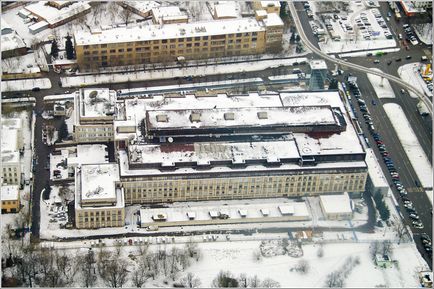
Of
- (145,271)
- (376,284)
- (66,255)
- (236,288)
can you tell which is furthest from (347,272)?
(66,255)

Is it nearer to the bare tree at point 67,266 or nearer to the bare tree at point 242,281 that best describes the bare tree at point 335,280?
the bare tree at point 242,281

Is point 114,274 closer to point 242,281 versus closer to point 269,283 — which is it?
point 242,281

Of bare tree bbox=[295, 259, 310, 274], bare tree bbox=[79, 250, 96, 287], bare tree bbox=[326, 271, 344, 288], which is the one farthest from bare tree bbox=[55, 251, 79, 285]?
bare tree bbox=[326, 271, 344, 288]

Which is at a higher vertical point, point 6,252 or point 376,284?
point 6,252

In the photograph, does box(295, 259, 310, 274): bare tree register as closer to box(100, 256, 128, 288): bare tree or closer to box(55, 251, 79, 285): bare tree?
box(100, 256, 128, 288): bare tree

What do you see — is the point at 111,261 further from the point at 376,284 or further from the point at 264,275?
the point at 376,284

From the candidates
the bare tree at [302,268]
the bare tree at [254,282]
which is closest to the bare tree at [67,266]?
the bare tree at [254,282]
